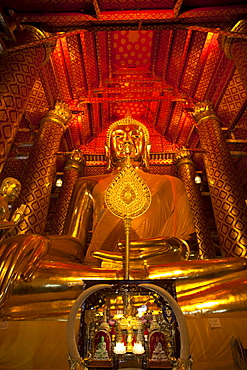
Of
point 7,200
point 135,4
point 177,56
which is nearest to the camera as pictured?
A: point 7,200

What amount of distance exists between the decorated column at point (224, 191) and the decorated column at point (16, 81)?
275 centimetres

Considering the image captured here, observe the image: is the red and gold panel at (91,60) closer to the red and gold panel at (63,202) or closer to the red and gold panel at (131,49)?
the red and gold panel at (131,49)

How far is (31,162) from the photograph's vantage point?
165 inches

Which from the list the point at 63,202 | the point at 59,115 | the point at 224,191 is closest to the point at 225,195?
the point at 224,191

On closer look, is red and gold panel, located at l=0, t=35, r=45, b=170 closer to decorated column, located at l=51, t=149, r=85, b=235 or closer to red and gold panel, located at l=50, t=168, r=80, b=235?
decorated column, located at l=51, t=149, r=85, b=235

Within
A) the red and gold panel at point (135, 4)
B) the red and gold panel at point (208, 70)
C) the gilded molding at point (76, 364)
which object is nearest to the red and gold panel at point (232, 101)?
the red and gold panel at point (208, 70)

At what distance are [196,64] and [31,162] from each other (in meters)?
3.52

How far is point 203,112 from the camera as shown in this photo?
499cm

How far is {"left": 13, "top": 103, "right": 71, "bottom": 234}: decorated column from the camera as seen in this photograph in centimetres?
376

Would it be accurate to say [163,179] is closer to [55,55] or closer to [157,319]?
[157,319]

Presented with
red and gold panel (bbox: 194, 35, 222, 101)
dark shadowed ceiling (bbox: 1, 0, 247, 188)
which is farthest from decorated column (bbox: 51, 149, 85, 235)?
red and gold panel (bbox: 194, 35, 222, 101)

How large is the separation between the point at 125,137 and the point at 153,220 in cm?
110

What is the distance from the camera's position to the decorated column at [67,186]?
5.46 metres

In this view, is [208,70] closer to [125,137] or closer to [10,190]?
[125,137]
